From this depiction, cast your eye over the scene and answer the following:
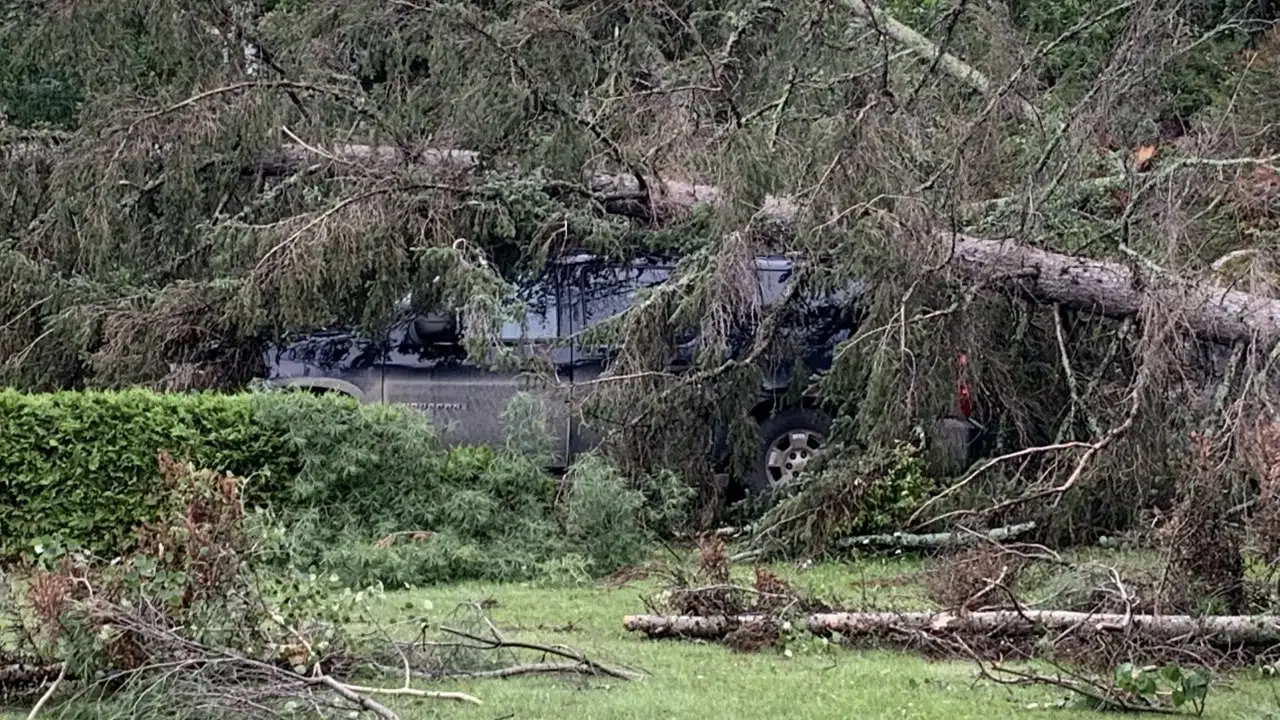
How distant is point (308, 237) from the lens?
876 cm

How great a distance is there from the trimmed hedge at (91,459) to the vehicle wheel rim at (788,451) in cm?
312

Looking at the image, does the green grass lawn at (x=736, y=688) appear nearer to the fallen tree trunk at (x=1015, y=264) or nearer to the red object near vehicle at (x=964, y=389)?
the red object near vehicle at (x=964, y=389)

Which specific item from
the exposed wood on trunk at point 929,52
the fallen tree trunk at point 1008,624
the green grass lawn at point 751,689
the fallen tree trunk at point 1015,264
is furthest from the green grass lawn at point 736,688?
the exposed wood on trunk at point 929,52

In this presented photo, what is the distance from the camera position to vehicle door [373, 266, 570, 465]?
851 cm

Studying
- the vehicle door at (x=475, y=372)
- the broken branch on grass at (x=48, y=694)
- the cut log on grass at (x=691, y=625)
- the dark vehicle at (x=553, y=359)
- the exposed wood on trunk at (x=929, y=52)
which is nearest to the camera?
the broken branch on grass at (x=48, y=694)

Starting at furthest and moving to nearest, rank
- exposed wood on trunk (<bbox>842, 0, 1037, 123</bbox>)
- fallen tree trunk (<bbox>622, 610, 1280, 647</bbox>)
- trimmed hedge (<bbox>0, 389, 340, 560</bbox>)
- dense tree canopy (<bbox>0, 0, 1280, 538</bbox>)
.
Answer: exposed wood on trunk (<bbox>842, 0, 1037, 123</bbox>)
dense tree canopy (<bbox>0, 0, 1280, 538</bbox>)
trimmed hedge (<bbox>0, 389, 340, 560</bbox>)
fallen tree trunk (<bbox>622, 610, 1280, 647</bbox>)

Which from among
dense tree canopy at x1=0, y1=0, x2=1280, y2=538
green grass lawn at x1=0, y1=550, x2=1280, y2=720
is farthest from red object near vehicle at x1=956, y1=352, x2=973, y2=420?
green grass lawn at x1=0, y1=550, x2=1280, y2=720

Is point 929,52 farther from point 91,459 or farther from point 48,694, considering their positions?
point 48,694

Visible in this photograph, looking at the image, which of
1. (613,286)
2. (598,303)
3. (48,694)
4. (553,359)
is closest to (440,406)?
(553,359)

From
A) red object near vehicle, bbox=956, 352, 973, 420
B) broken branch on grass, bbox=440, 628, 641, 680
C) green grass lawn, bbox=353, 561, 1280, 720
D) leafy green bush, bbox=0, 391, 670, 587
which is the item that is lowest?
green grass lawn, bbox=353, 561, 1280, 720

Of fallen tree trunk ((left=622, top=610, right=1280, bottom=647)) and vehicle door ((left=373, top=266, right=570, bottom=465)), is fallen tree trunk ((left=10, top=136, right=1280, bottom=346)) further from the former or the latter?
fallen tree trunk ((left=622, top=610, right=1280, bottom=647))

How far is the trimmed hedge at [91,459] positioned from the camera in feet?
23.9

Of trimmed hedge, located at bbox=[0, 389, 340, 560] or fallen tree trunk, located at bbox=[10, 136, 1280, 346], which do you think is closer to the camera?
trimmed hedge, located at bbox=[0, 389, 340, 560]

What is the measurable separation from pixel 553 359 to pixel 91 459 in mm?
2750
